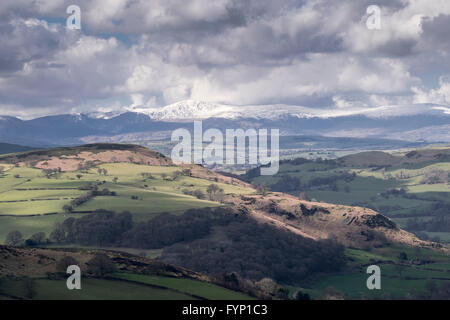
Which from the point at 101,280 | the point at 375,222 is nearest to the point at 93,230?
the point at 101,280

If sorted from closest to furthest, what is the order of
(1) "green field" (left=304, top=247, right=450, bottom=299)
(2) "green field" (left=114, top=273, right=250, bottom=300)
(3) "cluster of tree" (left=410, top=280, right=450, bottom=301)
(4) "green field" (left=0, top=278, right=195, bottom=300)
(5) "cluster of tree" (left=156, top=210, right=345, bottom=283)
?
(4) "green field" (left=0, top=278, right=195, bottom=300) → (2) "green field" (left=114, top=273, right=250, bottom=300) → (3) "cluster of tree" (left=410, top=280, right=450, bottom=301) → (1) "green field" (left=304, top=247, right=450, bottom=299) → (5) "cluster of tree" (left=156, top=210, right=345, bottom=283)

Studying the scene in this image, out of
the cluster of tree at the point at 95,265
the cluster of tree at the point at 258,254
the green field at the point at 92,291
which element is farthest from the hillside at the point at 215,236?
the green field at the point at 92,291

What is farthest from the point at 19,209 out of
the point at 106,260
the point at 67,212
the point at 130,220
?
the point at 106,260

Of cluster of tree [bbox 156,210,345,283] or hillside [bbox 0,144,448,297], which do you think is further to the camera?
hillside [bbox 0,144,448,297]

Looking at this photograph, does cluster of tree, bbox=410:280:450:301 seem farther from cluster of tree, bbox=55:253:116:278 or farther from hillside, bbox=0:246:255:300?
cluster of tree, bbox=55:253:116:278

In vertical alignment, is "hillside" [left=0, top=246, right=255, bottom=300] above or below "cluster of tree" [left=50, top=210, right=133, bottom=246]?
below

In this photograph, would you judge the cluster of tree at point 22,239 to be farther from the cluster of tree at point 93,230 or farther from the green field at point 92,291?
the green field at point 92,291

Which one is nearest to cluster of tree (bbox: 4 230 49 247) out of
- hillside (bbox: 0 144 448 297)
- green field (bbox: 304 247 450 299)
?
hillside (bbox: 0 144 448 297)

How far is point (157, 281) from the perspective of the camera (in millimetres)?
90062

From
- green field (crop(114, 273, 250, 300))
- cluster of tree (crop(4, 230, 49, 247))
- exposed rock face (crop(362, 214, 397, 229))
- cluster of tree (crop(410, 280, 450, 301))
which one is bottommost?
cluster of tree (crop(410, 280, 450, 301))

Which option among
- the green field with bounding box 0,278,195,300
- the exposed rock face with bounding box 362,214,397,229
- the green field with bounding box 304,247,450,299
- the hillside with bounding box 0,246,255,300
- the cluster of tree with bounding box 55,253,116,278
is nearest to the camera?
the green field with bounding box 0,278,195,300
